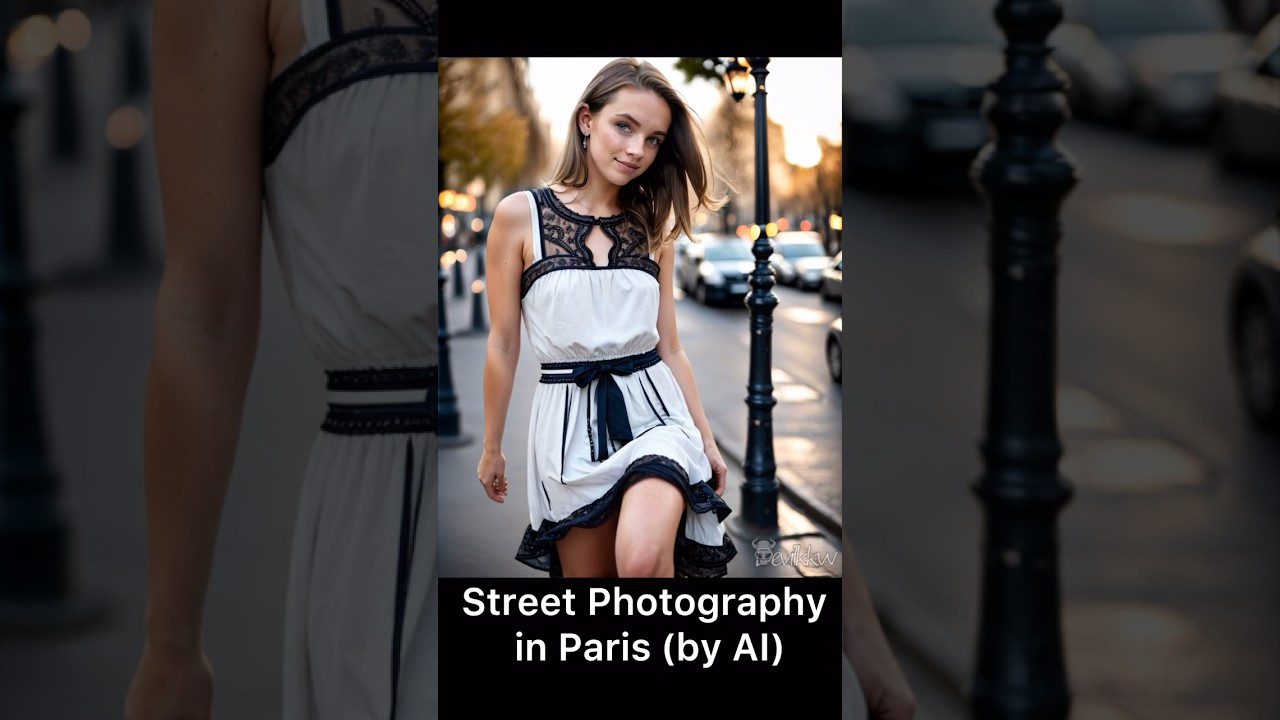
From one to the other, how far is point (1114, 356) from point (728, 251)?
124 centimetres

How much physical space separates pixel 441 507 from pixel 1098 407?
2.00m

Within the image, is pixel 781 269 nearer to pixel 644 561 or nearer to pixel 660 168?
pixel 660 168

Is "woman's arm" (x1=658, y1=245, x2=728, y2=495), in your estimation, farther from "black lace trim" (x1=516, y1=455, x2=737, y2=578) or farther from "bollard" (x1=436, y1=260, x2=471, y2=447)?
"bollard" (x1=436, y1=260, x2=471, y2=447)

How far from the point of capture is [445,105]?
334 cm

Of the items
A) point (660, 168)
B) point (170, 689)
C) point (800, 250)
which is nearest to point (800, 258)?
point (800, 250)

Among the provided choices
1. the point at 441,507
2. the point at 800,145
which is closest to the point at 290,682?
the point at 441,507

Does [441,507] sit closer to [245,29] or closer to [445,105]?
[445,105]

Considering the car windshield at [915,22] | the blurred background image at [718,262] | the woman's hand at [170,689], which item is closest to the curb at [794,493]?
the blurred background image at [718,262]

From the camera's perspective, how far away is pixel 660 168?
11.2 feet

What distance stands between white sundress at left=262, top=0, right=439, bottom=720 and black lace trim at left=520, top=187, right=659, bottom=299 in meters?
0.41

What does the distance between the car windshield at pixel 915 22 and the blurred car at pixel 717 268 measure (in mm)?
683

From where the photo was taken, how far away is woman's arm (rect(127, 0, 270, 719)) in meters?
2.45

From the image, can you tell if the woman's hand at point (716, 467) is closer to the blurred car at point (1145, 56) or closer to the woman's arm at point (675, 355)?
the woman's arm at point (675, 355)

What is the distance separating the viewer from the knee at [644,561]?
11.0ft
